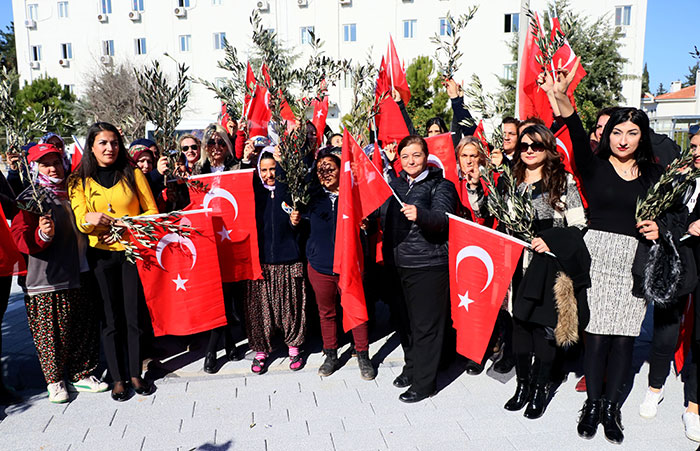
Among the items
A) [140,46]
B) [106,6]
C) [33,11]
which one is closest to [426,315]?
[140,46]

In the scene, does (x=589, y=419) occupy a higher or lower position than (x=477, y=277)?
lower

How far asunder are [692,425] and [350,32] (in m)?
30.5

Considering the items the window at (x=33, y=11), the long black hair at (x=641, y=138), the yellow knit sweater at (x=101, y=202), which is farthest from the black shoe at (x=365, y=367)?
A: the window at (x=33, y=11)

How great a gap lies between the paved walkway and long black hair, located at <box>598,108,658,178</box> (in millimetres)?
1923

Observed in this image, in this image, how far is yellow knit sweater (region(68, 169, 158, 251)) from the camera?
412 centimetres

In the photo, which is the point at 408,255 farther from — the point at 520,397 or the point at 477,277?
the point at 520,397

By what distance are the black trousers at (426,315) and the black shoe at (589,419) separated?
1.14 metres

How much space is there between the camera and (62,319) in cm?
429

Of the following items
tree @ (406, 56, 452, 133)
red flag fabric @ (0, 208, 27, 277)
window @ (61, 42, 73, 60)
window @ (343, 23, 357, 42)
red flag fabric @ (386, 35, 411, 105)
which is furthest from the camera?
window @ (61, 42, 73, 60)

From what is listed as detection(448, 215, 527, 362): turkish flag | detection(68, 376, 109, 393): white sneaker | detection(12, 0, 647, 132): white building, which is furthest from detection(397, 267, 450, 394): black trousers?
detection(12, 0, 647, 132): white building

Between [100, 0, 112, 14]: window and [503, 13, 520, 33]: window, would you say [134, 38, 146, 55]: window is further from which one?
[503, 13, 520, 33]: window

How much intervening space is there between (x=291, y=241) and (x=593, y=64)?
2506 cm

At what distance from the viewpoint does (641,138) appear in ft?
11.7

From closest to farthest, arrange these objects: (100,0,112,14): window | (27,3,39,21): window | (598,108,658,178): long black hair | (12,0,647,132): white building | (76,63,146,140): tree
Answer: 1. (598,108,658,178): long black hair
2. (12,0,647,132): white building
3. (76,63,146,140): tree
4. (100,0,112,14): window
5. (27,3,39,21): window
